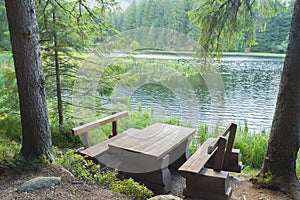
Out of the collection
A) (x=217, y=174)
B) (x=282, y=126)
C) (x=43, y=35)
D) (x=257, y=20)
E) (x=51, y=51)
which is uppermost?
(x=257, y=20)

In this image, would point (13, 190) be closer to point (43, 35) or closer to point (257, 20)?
point (43, 35)

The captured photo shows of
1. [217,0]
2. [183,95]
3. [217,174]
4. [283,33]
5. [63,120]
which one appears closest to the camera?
[217,174]

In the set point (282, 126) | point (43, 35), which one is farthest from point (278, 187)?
point (43, 35)

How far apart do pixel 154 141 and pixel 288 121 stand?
1.61m

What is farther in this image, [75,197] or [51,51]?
[51,51]

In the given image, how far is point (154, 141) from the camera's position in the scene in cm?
311

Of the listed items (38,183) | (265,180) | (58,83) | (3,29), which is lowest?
(265,180)

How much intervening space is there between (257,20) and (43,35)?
3.60 m

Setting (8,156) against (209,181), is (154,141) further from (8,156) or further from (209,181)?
(8,156)

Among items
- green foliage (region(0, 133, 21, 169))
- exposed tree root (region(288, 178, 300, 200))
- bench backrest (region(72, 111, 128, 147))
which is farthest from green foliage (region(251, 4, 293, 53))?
green foliage (region(0, 133, 21, 169))

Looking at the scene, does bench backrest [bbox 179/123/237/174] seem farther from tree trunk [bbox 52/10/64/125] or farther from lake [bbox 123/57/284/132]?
tree trunk [bbox 52/10/64/125]

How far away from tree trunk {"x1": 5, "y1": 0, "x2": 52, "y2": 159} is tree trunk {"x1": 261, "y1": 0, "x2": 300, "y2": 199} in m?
2.62

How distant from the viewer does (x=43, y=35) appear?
438cm

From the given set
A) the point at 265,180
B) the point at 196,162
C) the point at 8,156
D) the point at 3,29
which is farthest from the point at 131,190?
the point at 3,29
